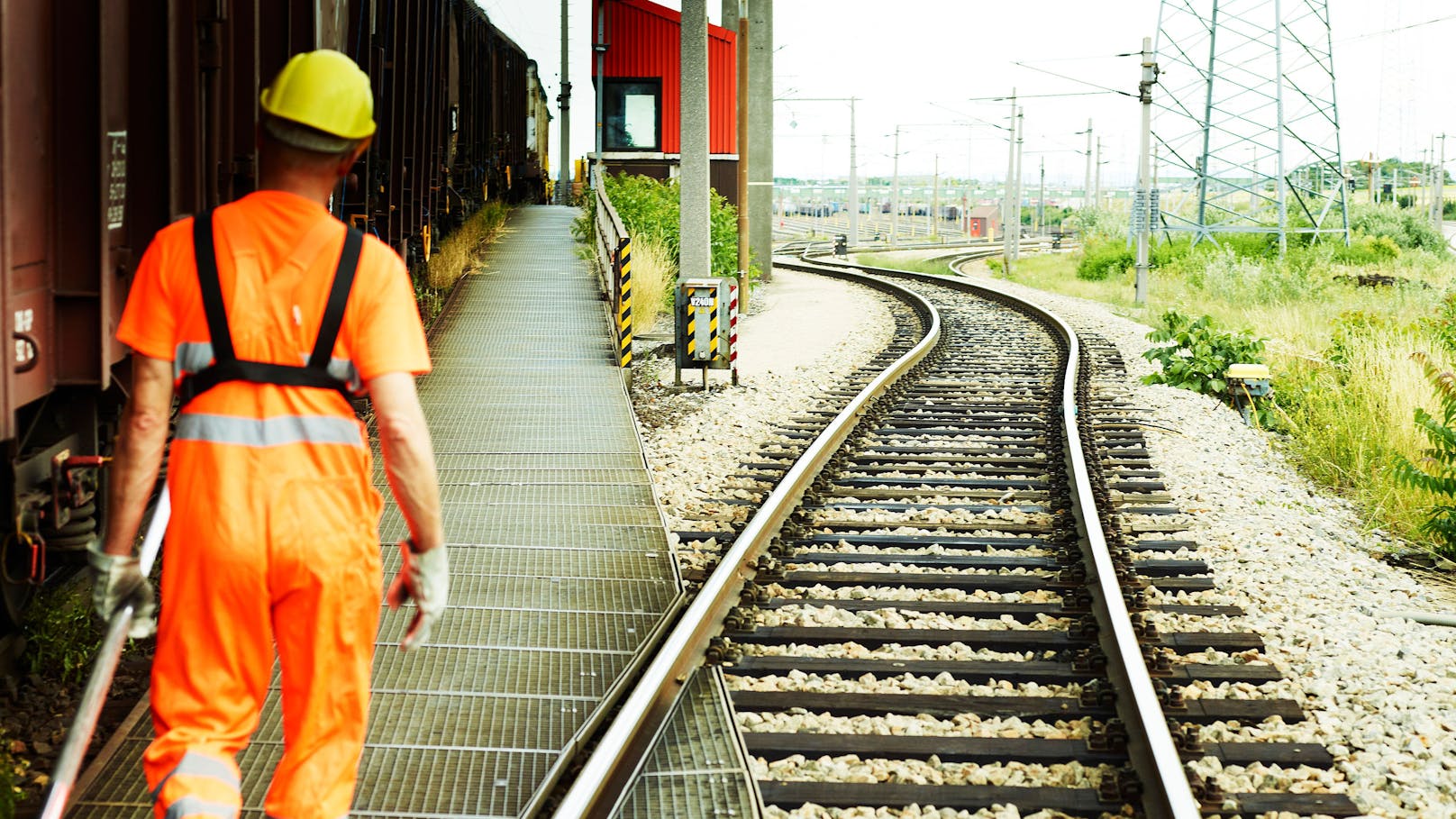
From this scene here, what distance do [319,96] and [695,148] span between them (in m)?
11.2

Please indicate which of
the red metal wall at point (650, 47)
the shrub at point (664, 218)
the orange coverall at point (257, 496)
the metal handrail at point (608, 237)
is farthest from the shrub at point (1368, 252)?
the orange coverall at point (257, 496)

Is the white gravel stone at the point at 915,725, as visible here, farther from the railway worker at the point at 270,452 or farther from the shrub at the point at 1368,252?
the shrub at the point at 1368,252

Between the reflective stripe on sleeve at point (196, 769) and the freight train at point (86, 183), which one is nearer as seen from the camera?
the reflective stripe on sleeve at point (196, 769)

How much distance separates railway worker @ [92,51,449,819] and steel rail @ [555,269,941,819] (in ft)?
3.77

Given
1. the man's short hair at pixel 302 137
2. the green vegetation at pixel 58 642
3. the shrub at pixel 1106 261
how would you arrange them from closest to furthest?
the man's short hair at pixel 302 137, the green vegetation at pixel 58 642, the shrub at pixel 1106 261

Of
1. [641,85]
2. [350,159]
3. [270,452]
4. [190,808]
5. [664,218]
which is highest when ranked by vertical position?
[641,85]

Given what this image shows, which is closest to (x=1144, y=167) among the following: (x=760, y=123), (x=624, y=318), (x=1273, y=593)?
(x=760, y=123)

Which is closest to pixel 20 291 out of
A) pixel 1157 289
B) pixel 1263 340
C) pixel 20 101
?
pixel 20 101

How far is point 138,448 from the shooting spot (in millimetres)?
3193

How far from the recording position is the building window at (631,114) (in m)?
30.3

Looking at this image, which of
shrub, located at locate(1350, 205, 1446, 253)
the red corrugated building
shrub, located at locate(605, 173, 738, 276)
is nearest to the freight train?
shrub, located at locate(605, 173, 738, 276)

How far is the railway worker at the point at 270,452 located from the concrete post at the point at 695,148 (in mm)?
11038

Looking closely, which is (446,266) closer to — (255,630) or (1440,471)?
(1440,471)

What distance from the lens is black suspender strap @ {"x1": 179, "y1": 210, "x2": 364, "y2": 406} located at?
10.3ft
